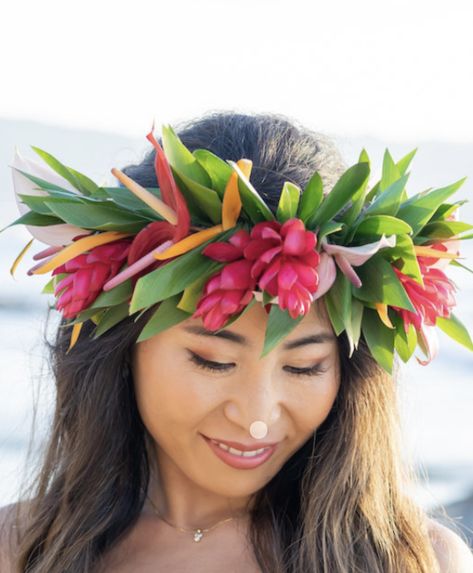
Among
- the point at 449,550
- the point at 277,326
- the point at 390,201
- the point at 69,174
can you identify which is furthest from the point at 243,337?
the point at 449,550

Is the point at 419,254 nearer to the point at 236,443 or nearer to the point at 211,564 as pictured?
the point at 236,443

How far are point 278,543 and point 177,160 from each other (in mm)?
842

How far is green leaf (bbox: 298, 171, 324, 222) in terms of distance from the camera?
6.91ft

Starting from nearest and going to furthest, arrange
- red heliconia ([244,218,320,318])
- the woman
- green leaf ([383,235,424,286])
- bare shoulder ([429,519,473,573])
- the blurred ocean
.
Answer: red heliconia ([244,218,320,318]), green leaf ([383,235,424,286]), the woman, bare shoulder ([429,519,473,573]), the blurred ocean

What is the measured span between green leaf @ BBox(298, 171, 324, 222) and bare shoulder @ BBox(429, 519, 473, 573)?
76 cm

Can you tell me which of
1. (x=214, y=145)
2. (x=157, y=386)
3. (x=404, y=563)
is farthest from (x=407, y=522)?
(x=214, y=145)

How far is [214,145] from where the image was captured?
8.01 feet

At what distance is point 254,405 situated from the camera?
2213mm

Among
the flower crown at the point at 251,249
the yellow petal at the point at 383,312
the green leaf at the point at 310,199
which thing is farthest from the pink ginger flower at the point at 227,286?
the yellow petal at the point at 383,312

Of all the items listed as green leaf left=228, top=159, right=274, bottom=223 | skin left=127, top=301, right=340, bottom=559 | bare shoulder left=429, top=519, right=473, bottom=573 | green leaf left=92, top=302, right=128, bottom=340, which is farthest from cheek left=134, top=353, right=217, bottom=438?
bare shoulder left=429, top=519, right=473, bottom=573

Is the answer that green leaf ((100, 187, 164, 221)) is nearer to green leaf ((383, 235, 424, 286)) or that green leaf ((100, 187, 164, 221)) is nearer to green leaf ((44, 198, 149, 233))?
green leaf ((44, 198, 149, 233))

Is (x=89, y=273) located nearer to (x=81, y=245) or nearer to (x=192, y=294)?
(x=81, y=245)

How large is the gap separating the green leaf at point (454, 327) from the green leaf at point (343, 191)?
32 centimetres

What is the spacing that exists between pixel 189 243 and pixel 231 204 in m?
0.11
